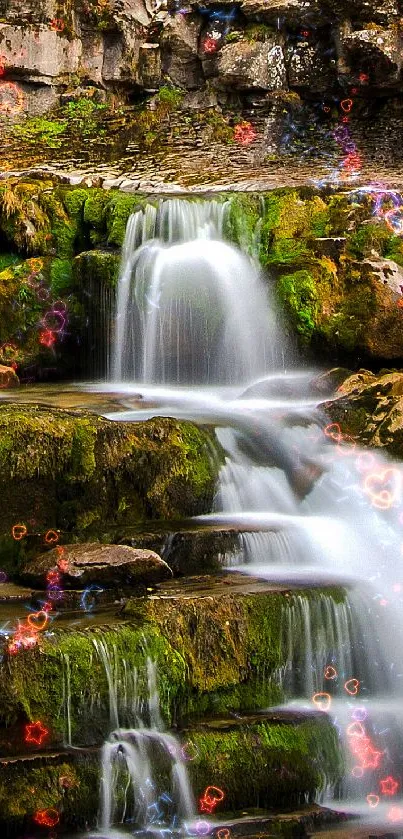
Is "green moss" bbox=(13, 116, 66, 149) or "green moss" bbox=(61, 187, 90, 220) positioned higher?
"green moss" bbox=(13, 116, 66, 149)

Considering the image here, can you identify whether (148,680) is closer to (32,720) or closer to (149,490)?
(32,720)

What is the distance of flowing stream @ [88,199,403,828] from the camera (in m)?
6.44

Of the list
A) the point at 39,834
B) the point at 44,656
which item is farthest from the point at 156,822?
the point at 44,656

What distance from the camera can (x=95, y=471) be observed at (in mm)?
7945

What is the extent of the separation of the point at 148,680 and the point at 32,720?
718 mm

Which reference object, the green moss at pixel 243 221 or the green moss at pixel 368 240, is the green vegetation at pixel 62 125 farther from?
the green moss at pixel 368 240

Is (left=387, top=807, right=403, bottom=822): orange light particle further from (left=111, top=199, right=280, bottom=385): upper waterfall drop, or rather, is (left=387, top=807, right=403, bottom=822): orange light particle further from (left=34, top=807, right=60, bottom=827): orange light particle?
(left=111, top=199, right=280, bottom=385): upper waterfall drop

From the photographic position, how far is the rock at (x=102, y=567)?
6.82 m

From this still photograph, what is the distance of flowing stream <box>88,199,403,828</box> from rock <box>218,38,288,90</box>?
7.13m

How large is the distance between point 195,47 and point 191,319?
31.2 ft

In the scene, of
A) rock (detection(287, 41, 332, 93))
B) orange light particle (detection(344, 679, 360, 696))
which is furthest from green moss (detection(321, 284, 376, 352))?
rock (detection(287, 41, 332, 93))

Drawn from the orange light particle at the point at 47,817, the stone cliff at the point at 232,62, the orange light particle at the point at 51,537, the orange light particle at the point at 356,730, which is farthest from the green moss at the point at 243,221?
the orange light particle at the point at 47,817

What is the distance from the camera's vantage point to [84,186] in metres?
13.8

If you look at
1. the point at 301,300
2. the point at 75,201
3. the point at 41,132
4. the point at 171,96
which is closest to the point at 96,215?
the point at 75,201
